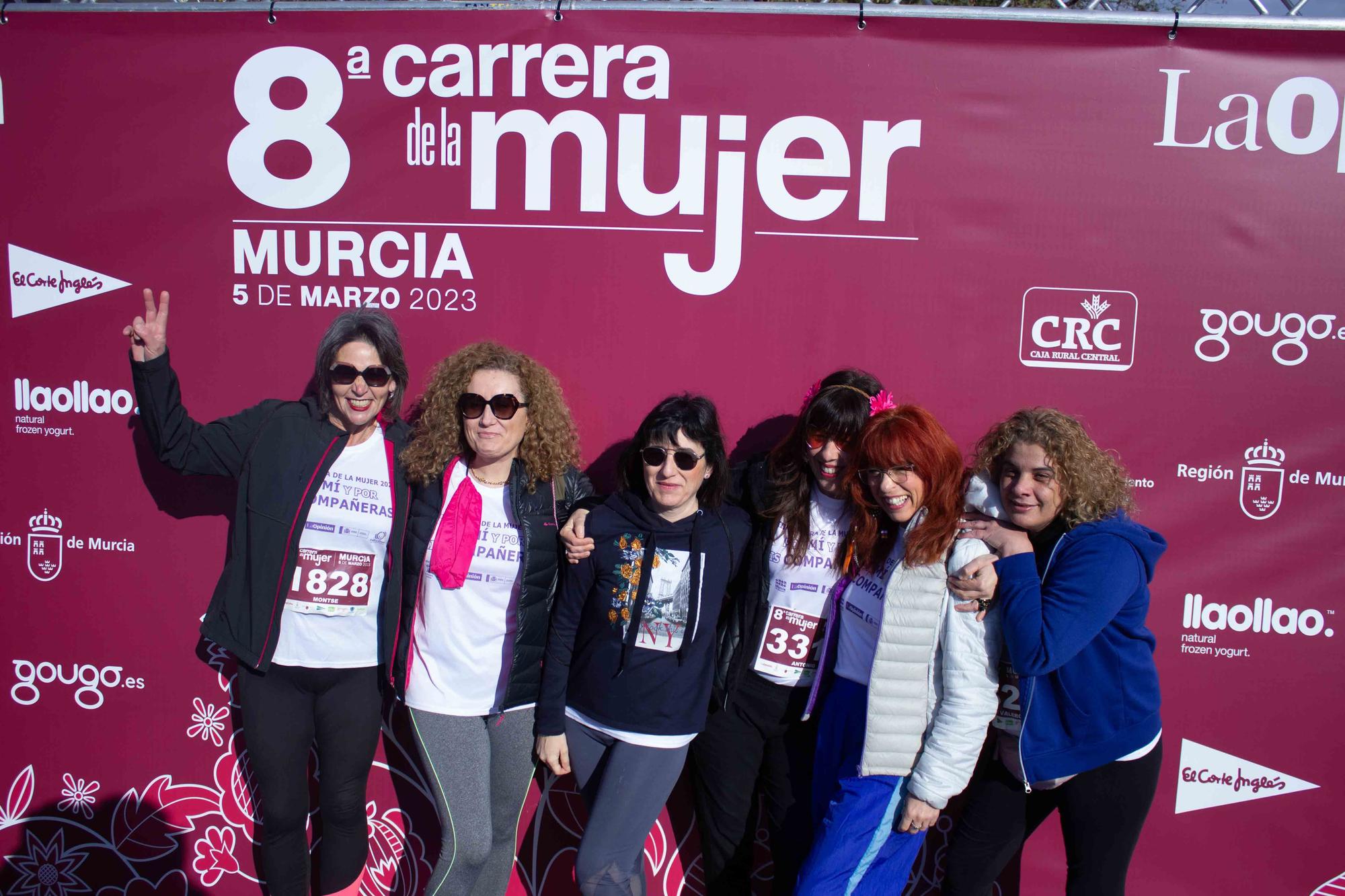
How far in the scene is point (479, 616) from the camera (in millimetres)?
2264

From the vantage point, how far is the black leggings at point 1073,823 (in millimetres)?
2156

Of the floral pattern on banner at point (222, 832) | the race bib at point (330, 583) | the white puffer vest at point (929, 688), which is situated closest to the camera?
the white puffer vest at point (929, 688)

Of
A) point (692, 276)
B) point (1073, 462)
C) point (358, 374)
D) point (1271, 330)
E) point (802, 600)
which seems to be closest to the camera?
point (1073, 462)

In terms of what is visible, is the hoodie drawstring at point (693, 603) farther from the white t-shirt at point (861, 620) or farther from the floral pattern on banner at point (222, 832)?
the floral pattern on banner at point (222, 832)

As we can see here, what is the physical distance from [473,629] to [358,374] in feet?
2.68

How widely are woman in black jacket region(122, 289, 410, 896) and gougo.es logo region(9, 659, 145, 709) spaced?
0.91 m

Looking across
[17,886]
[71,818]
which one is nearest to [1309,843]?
[71,818]

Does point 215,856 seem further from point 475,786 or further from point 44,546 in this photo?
point 475,786

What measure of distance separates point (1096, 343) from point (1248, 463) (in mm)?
647

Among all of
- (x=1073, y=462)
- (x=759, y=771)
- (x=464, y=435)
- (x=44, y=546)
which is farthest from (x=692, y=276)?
(x=44, y=546)

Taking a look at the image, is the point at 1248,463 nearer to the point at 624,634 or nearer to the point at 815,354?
the point at 815,354

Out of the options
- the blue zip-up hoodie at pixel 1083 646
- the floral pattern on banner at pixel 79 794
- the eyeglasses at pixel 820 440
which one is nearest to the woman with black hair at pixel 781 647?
the eyeglasses at pixel 820 440

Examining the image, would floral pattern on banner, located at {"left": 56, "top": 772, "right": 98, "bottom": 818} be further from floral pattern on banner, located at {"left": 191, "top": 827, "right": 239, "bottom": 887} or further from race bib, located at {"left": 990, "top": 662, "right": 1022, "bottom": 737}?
race bib, located at {"left": 990, "top": 662, "right": 1022, "bottom": 737}

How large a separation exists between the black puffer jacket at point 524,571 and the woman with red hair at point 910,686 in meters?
→ 0.90
